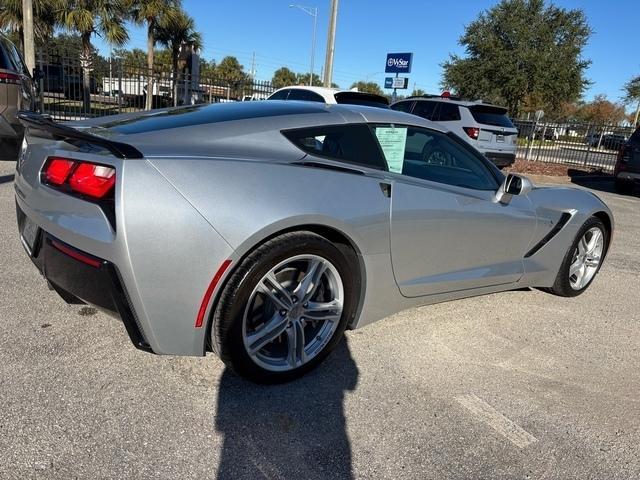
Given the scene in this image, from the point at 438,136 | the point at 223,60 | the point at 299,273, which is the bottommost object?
the point at 299,273

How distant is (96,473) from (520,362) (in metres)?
2.40

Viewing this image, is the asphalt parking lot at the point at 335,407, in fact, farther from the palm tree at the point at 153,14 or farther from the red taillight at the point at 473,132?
the palm tree at the point at 153,14

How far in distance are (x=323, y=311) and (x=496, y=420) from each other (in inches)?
39.5

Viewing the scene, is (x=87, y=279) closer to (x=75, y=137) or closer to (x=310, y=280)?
(x=75, y=137)

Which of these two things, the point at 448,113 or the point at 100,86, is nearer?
the point at 448,113

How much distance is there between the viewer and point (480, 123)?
40.0ft

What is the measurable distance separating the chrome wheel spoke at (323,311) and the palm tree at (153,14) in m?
24.2

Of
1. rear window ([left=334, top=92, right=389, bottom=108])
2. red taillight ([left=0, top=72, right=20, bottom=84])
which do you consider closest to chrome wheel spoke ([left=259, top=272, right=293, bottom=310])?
red taillight ([left=0, top=72, right=20, bottom=84])

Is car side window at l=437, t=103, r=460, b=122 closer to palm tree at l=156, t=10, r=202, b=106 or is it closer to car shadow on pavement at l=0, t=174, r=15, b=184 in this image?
car shadow on pavement at l=0, t=174, r=15, b=184

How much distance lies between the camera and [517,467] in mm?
2236

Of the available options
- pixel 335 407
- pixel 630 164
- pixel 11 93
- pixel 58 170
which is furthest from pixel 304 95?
pixel 335 407

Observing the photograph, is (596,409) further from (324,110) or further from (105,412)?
(105,412)

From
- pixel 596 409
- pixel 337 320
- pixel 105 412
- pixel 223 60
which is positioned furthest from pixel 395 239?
pixel 223 60

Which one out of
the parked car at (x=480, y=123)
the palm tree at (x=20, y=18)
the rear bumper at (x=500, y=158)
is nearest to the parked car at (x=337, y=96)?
the parked car at (x=480, y=123)
